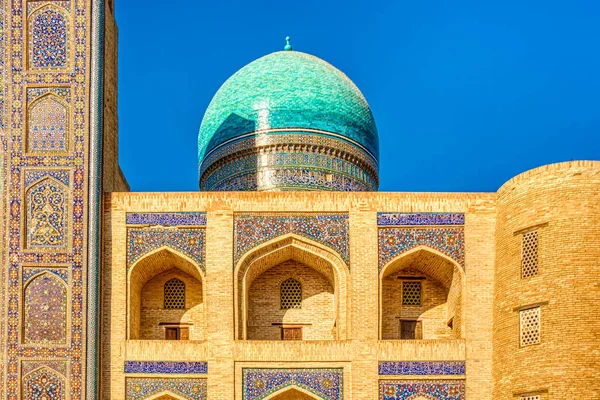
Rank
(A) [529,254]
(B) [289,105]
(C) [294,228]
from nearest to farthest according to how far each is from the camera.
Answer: (A) [529,254] → (C) [294,228] → (B) [289,105]

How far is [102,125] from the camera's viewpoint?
43.2 feet

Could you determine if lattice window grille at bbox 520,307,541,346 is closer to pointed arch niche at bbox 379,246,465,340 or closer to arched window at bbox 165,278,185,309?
pointed arch niche at bbox 379,246,465,340

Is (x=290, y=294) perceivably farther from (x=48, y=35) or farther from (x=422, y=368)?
(x=48, y=35)

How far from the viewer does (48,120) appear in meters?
13.1

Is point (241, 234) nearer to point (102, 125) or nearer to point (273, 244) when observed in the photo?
point (273, 244)

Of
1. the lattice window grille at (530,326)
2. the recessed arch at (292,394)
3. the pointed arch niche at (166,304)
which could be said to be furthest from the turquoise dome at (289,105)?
the lattice window grille at (530,326)

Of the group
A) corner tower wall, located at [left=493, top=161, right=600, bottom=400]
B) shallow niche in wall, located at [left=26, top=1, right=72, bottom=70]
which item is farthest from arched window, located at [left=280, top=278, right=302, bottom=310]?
shallow niche in wall, located at [left=26, top=1, right=72, bottom=70]

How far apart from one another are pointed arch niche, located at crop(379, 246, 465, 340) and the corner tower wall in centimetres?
97

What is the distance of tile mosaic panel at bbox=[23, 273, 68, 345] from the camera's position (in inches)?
493

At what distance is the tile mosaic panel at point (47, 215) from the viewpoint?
41.8 ft

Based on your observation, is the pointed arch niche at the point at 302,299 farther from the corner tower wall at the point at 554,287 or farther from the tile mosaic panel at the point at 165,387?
the corner tower wall at the point at 554,287

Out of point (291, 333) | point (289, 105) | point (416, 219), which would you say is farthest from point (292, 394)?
point (289, 105)

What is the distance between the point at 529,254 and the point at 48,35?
6379 mm

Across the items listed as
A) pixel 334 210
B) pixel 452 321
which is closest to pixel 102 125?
pixel 334 210
